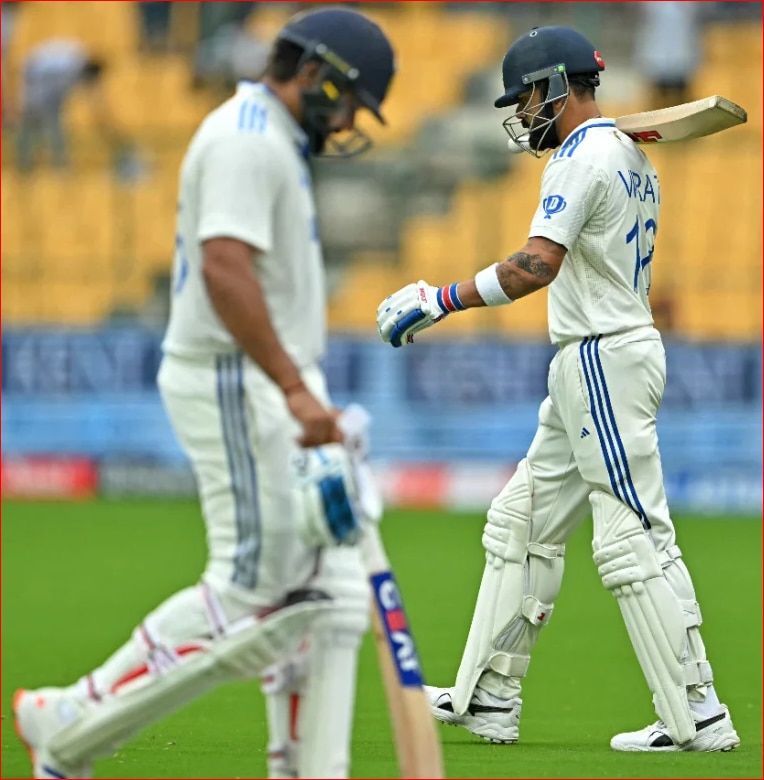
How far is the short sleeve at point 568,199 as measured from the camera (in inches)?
203

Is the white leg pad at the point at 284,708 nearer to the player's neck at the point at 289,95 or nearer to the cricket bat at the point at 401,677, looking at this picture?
the cricket bat at the point at 401,677

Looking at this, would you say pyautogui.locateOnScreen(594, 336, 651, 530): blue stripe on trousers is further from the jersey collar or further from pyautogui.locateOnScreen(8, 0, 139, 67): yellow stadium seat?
pyautogui.locateOnScreen(8, 0, 139, 67): yellow stadium seat

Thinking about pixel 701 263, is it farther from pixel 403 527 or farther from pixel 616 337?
pixel 616 337

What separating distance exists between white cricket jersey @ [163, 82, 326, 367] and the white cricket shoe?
78.4 inches

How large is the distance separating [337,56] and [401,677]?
1.48m

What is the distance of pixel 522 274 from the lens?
5.09 metres

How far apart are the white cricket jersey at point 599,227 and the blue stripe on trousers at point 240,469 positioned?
1481 millimetres

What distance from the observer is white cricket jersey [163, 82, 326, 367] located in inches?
153

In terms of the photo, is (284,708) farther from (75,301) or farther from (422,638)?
(75,301)

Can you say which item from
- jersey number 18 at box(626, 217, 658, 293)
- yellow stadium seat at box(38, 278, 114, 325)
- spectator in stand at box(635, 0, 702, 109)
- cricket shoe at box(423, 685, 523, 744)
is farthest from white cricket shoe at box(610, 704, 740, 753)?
spectator in stand at box(635, 0, 702, 109)

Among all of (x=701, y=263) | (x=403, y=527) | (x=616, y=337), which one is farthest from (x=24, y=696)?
(x=701, y=263)

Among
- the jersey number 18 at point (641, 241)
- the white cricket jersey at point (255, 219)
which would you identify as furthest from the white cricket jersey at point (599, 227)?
the white cricket jersey at point (255, 219)

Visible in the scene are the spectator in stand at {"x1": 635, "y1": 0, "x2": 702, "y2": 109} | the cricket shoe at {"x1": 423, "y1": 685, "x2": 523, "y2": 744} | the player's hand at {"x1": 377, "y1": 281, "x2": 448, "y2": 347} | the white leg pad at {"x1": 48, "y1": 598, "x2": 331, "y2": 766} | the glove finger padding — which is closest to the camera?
the glove finger padding

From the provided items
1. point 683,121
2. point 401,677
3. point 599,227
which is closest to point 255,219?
point 401,677
